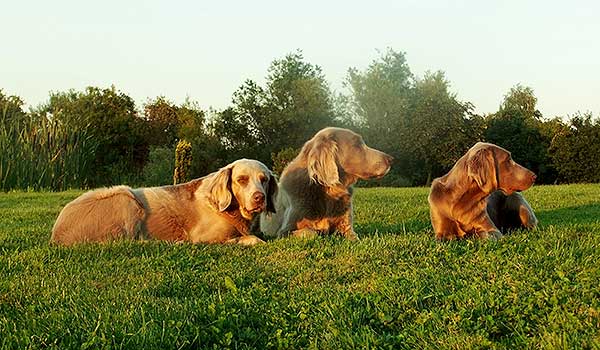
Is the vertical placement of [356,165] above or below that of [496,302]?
above

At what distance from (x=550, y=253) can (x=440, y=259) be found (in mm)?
883

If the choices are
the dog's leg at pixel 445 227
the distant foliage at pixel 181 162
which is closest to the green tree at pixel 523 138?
the distant foliage at pixel 181 162

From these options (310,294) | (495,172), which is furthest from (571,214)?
(310,294)

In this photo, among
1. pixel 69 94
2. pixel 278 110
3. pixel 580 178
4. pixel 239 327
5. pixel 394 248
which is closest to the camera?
pixel 239 327

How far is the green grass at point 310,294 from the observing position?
331 cm

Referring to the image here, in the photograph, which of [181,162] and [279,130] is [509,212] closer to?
[181,162]

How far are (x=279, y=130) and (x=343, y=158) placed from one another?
3479cm

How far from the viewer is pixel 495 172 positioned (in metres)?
7.03

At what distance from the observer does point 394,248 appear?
5777mm

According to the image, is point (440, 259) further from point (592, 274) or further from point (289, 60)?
point (289, 60)

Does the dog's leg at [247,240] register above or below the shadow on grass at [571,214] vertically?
above

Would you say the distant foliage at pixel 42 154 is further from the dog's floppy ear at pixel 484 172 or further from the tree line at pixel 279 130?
the dog's floppy ear at pixel 484 172

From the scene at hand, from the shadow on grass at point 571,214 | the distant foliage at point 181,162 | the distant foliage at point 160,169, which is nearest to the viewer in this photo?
the shadow on grass at point 571,214

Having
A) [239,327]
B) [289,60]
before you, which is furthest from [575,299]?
[289,60]
